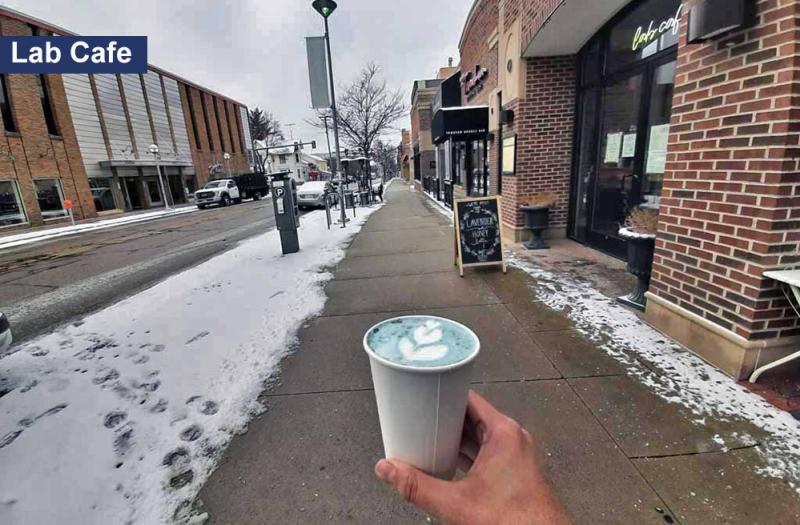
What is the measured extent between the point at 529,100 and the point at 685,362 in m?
5.30

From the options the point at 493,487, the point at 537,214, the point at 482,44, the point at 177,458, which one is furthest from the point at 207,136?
the point at 493,487

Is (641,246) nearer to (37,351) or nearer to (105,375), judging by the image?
(105,375)

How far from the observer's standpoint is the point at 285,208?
738cm

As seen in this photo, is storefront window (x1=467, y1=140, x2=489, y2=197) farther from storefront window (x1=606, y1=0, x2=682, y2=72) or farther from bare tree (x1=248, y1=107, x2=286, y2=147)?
bare tree (x1=248, y1=107, x2=286, y2=147)

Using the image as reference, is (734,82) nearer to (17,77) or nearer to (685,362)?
(685,362)

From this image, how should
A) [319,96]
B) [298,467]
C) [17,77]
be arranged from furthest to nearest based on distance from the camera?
1. [17,77]
2. [319,96]
3. [298,467]

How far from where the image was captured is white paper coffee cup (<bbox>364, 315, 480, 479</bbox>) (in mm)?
942

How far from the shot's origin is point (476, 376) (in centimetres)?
298

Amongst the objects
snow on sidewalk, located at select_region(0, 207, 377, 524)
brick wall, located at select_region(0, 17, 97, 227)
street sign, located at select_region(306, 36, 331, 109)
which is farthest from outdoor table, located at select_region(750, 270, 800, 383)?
brick wall, located at select_region(0, 17, 97, 227)

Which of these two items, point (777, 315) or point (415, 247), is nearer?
point (777, 315)

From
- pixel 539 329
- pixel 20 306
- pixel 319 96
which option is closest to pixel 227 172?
pixel 319 96

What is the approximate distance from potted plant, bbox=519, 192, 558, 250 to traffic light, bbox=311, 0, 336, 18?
6.75m

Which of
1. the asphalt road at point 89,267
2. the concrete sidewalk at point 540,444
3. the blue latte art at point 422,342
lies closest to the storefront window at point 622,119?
the concrete sidewalk at point 540,444

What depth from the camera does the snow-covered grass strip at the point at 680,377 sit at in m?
2.09
